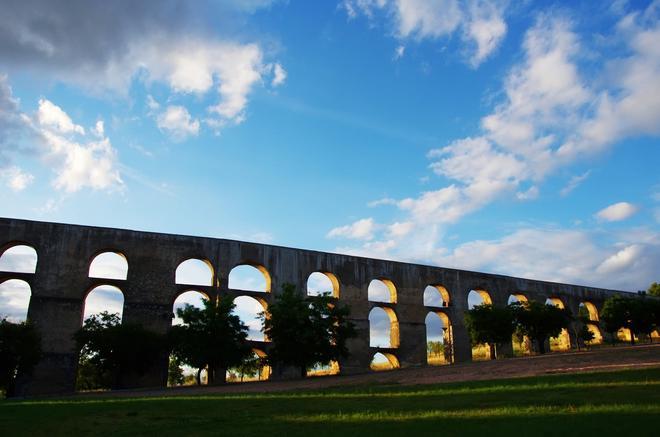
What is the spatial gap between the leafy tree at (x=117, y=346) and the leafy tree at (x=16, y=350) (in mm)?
2052

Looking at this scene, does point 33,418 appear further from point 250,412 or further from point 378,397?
point 378,397

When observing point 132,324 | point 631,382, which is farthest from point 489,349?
point 631,382

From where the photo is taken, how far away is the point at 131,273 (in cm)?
2886

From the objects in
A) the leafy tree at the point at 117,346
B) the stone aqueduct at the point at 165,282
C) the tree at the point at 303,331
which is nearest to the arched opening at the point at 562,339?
the stone aqueduct at the point at 165,282

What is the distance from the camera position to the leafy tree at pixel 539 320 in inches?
1283

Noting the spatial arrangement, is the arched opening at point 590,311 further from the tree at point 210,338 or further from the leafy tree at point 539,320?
the tree at point 210,338

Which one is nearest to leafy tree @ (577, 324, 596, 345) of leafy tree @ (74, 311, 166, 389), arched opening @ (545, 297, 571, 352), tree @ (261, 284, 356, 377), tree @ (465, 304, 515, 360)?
arched opening @ (545, 297, 571, 352)

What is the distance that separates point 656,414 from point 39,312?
2610 centimetres

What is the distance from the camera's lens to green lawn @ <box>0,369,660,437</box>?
8.73 metres

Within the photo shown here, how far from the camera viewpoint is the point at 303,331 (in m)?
26.0

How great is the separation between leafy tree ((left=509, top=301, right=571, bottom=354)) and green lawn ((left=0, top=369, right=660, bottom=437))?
57.4 feet

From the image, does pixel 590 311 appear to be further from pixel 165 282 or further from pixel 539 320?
pixel 165 282

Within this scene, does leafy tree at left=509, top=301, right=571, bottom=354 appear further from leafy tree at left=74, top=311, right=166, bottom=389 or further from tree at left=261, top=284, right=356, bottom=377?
leafy tree at left=74, top=311, right=166, bottom=389

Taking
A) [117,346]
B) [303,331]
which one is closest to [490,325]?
[303,331]
